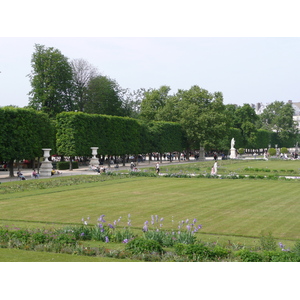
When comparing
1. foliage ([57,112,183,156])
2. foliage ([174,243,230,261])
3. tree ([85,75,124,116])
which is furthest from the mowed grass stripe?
tree ([85,75,124,116])

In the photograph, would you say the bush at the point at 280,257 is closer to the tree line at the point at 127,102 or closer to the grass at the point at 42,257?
the grass at the point at 42,257

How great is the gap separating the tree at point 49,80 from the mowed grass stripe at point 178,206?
36.9 meters

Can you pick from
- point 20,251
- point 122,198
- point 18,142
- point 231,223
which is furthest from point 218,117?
point 20,251

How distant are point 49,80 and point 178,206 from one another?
155 ft

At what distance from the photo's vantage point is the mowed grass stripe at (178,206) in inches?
592

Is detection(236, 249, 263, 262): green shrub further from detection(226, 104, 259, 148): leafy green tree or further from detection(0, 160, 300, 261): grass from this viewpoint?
detection(226, 104, 259, 148): leafy green tree

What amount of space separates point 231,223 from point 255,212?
250 centimetres

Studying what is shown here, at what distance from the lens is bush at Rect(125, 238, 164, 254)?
34.2 ft

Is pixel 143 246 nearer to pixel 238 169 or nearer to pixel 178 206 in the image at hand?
pixel 178 206

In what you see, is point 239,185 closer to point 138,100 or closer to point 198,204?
point 198,204

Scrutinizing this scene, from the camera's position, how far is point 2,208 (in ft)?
61.0

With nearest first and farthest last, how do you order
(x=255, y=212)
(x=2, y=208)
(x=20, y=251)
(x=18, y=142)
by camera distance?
(x=20, y=251), (x=255, y=212), (x=2, y=208), (x=18, y=142)

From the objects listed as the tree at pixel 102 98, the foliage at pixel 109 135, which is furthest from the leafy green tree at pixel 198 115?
the tree at pixel 102 98

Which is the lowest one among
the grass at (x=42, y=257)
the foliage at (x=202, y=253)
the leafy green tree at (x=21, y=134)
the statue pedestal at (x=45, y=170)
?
the grass at (x=42, y=257)
